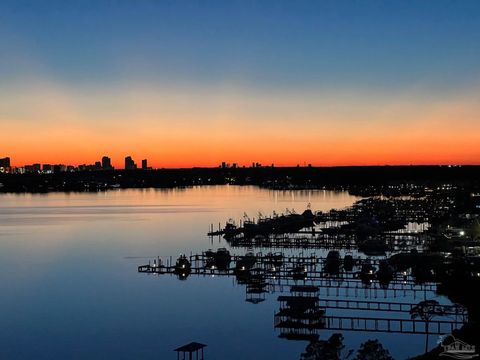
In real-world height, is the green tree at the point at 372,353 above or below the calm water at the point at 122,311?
above

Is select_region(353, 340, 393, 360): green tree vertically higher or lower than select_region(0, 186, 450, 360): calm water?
higher

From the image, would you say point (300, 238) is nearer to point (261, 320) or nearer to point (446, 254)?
point (446, 254)

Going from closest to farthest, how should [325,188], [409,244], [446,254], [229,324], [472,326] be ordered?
[472,326]
[229,324]
[446,254]
[409,244]
[325,188]

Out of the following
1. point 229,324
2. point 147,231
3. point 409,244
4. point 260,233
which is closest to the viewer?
point 229,324

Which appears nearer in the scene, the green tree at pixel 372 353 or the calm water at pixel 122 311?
the green tree at pixel 372 353

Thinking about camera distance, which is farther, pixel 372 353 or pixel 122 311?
pixel 122 311

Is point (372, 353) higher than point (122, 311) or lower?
higher

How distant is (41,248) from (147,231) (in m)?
9.57

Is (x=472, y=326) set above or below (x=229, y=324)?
above

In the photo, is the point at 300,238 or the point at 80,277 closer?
the point at 80,277

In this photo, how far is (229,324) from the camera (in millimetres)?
16672

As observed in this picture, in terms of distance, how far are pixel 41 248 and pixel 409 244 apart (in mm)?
19371

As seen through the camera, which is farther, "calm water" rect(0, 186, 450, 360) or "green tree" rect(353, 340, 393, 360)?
"calm water" rect(0, 186, 450, 360)

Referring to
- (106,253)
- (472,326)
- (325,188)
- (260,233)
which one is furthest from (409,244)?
(325,188)
